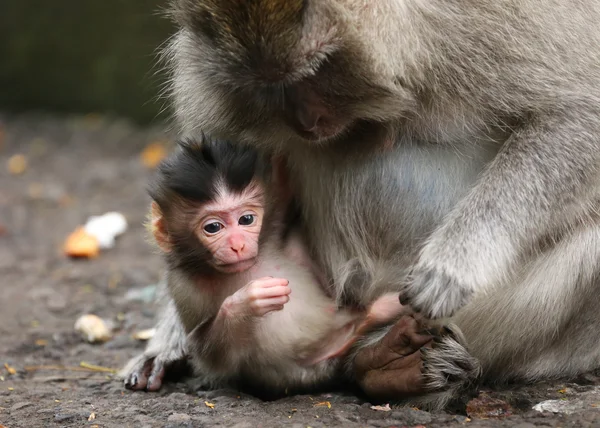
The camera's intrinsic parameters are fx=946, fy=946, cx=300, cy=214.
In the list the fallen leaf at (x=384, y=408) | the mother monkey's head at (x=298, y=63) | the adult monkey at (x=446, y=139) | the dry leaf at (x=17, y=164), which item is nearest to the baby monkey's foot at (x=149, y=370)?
the adult monkey at (x=446, y=139)

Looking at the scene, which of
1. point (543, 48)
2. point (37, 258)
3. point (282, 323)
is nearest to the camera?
point (543, 48)

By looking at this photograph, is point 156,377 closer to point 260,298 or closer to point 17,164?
point 260,298

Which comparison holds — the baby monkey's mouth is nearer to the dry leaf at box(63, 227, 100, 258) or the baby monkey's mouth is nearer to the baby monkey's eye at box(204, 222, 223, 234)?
the baby monkey's eye at box(204, 222, 223, 234)

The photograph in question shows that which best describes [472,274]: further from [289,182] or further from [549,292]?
[289,182]

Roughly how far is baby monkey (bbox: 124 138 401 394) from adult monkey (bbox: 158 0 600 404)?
205 mm

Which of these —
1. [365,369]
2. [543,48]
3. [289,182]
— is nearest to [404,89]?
[543,48]

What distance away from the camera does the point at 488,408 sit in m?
4.09

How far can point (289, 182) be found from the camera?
4766 millimetres

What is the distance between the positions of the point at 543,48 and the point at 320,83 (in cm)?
101

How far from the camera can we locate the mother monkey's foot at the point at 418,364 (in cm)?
411

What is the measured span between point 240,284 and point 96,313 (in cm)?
216

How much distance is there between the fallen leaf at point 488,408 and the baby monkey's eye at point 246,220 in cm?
126

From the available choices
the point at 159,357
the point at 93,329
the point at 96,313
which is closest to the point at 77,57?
the point at 96,313

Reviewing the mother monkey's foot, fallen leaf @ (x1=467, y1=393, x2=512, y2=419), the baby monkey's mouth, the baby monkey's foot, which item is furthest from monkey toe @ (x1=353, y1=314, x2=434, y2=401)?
the baby monkey's foot
